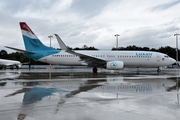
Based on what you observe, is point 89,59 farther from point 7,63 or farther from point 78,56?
point 7,63

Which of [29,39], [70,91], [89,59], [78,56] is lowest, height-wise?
[70,91]

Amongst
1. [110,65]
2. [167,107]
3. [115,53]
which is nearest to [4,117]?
[167,107]

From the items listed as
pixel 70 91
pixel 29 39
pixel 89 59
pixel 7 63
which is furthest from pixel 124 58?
pixel 7 63

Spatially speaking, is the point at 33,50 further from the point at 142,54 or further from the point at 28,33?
the point at 142,54

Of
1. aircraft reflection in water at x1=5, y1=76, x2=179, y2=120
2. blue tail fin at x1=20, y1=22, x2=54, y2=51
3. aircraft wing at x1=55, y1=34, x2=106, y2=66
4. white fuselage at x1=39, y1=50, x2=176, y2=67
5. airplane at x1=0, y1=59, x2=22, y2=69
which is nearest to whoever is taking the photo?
aircraft reflection in water at x1=5, y1=76, x2=179, y2=120

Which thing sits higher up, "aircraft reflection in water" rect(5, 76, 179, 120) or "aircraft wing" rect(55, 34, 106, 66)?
"aircraft wing" rect(55, 34, 106, 66)

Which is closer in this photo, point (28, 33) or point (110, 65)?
point (110, 65)

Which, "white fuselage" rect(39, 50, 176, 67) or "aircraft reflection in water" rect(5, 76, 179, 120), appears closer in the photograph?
"aircraft reflection in water" rect(5, 76, 179, 120)

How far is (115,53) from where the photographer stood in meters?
26.5

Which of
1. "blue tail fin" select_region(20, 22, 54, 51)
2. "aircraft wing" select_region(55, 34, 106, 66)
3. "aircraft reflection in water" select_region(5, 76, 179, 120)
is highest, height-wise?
"blue tail fin" select_region(20, 22, 54, 51)

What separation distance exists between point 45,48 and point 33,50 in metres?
1.48

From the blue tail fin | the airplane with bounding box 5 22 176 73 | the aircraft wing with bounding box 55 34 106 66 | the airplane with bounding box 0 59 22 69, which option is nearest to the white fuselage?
the airplane with bounding box 5 22 176 73

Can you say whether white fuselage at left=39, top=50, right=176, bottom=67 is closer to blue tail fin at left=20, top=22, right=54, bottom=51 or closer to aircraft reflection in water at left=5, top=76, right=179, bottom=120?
blue tail fin at left=20, top=22, right=54, bottom=51

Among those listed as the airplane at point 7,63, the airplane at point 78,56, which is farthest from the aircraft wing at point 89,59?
the airplane at point 7,63
